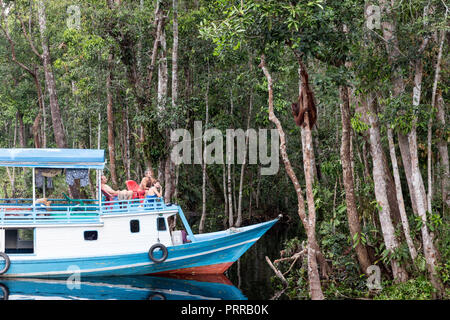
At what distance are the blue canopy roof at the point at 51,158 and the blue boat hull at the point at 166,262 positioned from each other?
9.03 ft

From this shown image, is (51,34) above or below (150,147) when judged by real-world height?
above

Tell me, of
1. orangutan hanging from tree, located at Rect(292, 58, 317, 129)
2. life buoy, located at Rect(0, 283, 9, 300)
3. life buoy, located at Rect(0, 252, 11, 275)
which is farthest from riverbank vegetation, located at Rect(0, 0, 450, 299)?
life buoy, located at Rect(0, 283, 9, 300)

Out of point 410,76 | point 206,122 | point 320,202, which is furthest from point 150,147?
point 410,76

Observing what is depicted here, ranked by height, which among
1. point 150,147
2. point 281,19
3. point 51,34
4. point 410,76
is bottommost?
point 150,147

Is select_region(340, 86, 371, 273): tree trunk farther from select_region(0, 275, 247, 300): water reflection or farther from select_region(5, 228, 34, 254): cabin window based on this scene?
select_region(5, 228, 34, 254): cabin window

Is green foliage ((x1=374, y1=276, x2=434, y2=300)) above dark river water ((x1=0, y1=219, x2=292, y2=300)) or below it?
above

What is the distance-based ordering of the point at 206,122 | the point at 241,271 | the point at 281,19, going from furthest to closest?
the point at 206,122 < the point at 241,271 < the point at 281,19

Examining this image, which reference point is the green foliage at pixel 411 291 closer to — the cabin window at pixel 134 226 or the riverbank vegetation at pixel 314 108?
the riverbank vegetation at pixel 314 108

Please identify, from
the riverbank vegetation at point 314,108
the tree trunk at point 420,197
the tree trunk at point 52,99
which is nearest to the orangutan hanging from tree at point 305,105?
the riverbank vegetation at point 314,108

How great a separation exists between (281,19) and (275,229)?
655 inches

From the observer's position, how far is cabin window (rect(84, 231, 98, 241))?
15812mm
